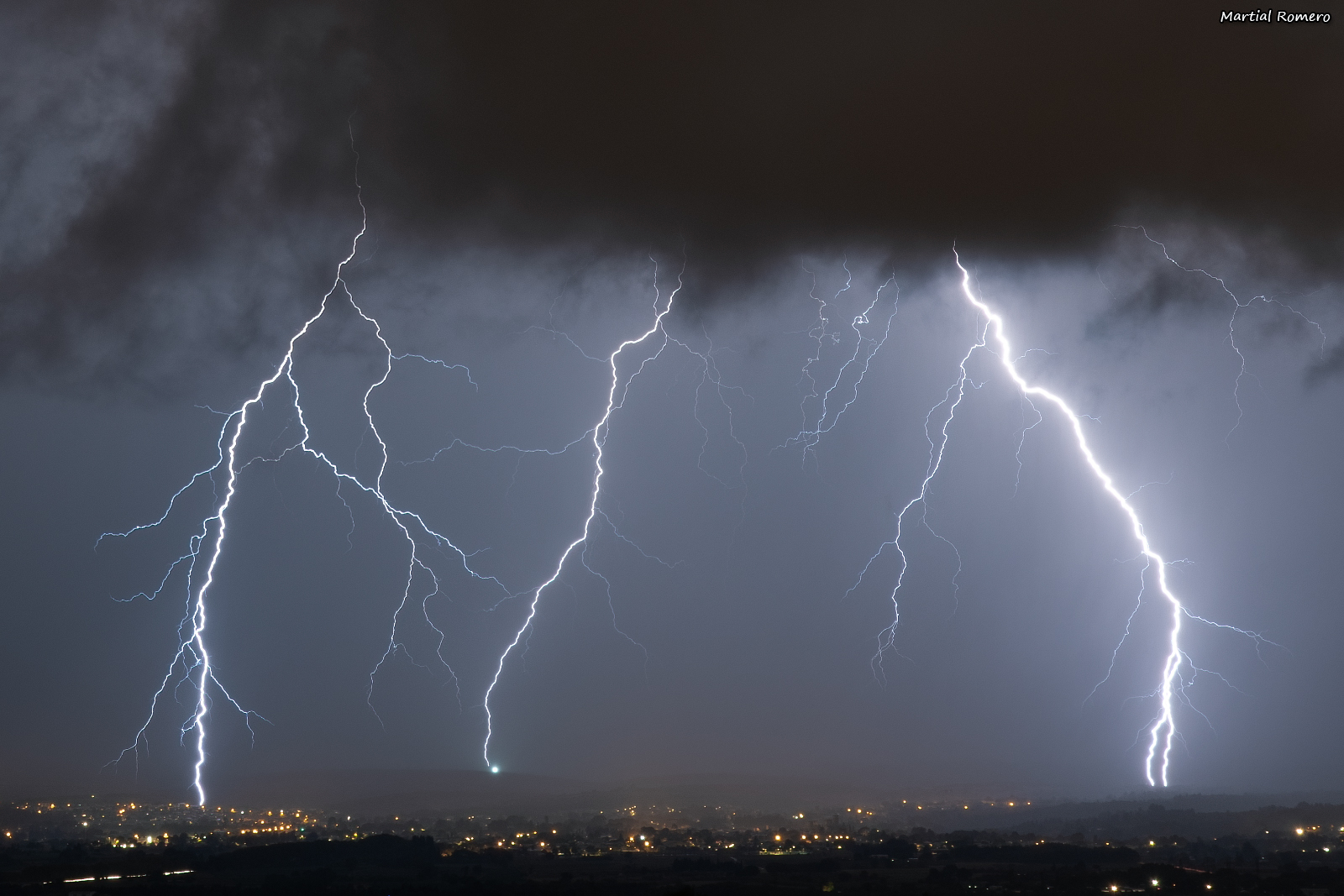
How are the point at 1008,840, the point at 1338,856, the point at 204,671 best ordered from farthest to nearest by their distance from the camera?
1. the point at 1008,840
2. the point at 1338,856
3. the point at 204,671

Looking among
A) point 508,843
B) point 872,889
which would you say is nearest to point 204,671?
point 872,889

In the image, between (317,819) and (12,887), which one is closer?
(12,887)

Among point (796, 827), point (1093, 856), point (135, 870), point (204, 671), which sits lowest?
point (796, 827)

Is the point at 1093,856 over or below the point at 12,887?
below

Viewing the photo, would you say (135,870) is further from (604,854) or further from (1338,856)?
(1338,856)

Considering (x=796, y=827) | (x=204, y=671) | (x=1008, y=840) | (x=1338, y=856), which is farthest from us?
(x=796, y=827)

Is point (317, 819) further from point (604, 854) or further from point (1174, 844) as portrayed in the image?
point (1174, 844)

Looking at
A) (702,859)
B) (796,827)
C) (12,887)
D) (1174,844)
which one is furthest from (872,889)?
(796,827)
